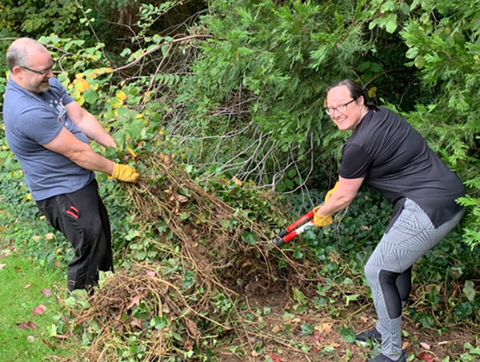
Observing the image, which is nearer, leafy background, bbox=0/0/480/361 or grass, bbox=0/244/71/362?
leafy background, bbox=0/0/480/361

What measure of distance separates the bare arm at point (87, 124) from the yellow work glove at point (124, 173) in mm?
324

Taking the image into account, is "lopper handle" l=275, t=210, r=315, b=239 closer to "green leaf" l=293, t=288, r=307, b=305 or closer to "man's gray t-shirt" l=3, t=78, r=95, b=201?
"green leaf" l=293, t=288, r=307, b=305

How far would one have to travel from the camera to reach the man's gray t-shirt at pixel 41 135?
310 cm

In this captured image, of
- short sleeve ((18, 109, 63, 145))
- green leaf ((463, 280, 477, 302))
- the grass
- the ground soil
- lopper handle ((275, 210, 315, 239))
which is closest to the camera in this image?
short sleeve ((18, 109, 63, 145))

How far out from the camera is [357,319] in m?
3.76

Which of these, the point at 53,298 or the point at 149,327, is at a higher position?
the point at 149,327

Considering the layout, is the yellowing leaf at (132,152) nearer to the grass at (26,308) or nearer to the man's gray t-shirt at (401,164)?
the grass at (26,308)

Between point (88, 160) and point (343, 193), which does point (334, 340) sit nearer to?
point (343, 193)

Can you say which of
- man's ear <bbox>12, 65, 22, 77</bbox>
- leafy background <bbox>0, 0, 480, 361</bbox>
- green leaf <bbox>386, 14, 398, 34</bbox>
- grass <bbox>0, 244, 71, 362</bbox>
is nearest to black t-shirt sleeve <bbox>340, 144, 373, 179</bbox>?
leafy background <bbox>0, 0, 480, 361</bbox>


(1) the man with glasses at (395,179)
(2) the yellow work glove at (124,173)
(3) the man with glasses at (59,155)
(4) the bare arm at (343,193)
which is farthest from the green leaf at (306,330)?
(2) the yellow work glove at (124,173)

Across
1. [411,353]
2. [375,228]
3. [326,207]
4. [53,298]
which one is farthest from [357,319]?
[53,298]

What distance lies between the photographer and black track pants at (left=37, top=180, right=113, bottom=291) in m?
3.42

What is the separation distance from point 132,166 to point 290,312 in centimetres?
169

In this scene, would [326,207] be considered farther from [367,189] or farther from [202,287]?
[367,189]
